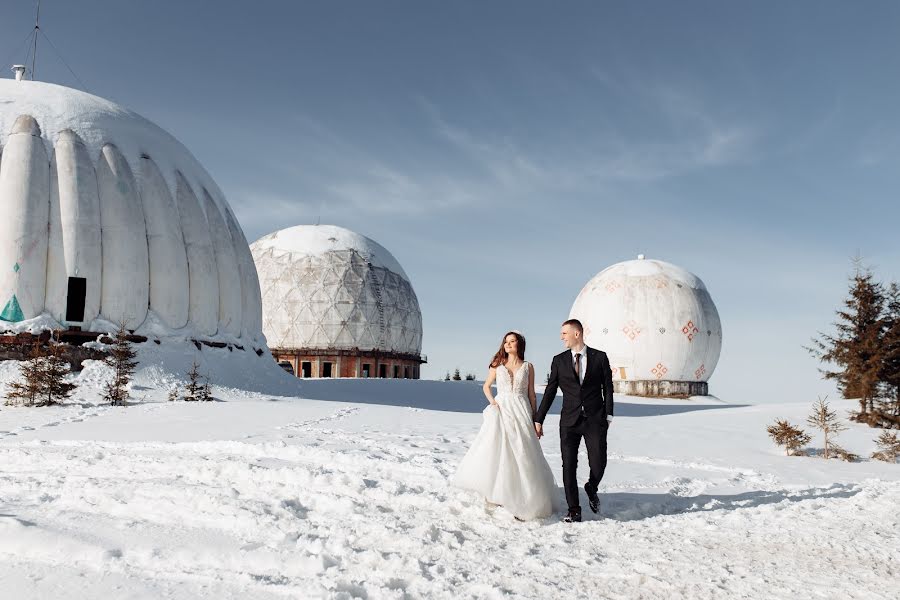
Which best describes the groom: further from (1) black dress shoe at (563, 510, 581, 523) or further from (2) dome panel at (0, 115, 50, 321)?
(2) dome panel at (0, 115, 50, 321)

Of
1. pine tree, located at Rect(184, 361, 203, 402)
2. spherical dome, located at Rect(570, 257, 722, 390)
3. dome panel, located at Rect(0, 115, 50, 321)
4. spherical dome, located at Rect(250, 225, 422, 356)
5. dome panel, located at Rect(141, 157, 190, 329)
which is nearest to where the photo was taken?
pine tree, located at Rect(184, 361, 203, 402)

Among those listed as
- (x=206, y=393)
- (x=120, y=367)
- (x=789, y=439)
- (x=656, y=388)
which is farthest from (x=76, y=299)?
(x=656, y=388)

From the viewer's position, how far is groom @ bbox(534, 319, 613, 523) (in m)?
6.59

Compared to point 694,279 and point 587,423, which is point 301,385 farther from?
point 694,279

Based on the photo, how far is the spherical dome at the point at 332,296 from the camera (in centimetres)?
3931

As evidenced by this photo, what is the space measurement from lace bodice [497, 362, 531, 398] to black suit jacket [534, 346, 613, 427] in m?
0.24

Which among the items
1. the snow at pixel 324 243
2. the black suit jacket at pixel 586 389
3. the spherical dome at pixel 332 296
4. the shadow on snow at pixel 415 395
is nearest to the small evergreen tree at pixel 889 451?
the shadow on snow at pixel 415 395

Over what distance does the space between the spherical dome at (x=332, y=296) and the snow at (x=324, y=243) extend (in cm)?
6

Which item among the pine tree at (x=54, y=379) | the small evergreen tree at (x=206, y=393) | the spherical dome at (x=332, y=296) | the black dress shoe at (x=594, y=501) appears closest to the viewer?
the black dress shoe at (x=594, y=501)

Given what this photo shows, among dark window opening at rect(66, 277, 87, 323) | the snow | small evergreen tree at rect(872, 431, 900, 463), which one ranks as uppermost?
the snow

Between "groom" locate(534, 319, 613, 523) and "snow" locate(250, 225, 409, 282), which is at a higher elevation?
"snow" locate(250, 225, 409, 282)

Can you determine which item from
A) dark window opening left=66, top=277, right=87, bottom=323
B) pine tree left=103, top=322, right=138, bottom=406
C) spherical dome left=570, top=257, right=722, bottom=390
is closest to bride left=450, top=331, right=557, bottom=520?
pine tree left=103, top=322, right=138, bottom=406

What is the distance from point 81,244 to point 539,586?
17442 mm

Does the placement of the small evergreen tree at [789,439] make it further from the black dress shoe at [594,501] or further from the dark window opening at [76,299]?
the dark window opening at [76,299]
